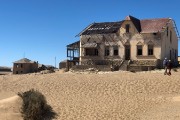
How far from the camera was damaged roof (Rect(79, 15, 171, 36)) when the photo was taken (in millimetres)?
42219

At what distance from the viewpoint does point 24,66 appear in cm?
5569

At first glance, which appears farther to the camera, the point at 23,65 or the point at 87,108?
the point at 23,65

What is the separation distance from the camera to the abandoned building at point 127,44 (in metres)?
41.2

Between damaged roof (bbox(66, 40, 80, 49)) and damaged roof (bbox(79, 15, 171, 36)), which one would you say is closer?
damaged roof (bbox(79, 15, 171, 36))

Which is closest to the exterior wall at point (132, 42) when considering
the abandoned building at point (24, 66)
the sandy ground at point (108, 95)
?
the sandy ground at point (108, 95)

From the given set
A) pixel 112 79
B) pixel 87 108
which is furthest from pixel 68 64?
pixel 87 108

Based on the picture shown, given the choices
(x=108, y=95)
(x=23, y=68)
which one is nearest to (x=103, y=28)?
(x=23, y=68)

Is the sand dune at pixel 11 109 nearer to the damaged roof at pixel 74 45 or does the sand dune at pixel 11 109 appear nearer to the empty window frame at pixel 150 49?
the empty window frame at pixel 150 49

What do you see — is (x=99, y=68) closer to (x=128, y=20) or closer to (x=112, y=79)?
(x=128, y=20)

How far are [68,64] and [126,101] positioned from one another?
80.9 feet

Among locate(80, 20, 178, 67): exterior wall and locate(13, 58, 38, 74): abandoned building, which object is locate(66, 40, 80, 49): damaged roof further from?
locate(13, 58, 38, 74): abandoned building

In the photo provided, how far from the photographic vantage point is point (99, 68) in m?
41.4

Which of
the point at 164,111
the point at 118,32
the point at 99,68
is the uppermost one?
the point at 118,32

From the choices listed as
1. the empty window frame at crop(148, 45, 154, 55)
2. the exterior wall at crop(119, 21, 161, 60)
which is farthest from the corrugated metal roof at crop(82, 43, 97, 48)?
the empty window frame at crop(148, 45, 154, 55)
